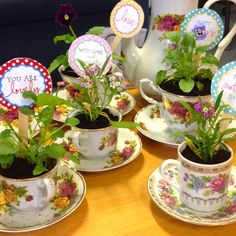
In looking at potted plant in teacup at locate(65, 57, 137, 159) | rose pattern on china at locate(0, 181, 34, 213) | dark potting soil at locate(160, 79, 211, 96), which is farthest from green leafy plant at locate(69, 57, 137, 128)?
rose pattern on china at locate(0, 181, 34, 213)

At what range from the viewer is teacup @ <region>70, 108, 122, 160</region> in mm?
812

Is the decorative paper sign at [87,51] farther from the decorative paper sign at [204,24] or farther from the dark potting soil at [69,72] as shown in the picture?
the decorative paper sign at [204,24]

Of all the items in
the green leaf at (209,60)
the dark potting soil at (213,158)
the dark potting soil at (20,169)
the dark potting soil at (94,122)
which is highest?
the green leaf at (209,60)

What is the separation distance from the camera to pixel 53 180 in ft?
2.30

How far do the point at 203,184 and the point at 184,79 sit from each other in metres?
0.28

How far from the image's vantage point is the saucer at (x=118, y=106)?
103 centimetres

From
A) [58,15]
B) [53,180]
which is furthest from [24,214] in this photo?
[58,15]

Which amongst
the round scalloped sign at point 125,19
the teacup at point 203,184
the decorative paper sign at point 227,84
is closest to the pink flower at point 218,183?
the teacup at point 203,184

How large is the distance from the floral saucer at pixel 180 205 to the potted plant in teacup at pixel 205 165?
1 cm

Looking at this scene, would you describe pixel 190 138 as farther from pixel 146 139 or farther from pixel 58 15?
pixel 58 15

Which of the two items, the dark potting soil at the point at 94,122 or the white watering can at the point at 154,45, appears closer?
the dark potting soil at the point at 94,122

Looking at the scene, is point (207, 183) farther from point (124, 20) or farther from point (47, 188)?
point (124, 20)

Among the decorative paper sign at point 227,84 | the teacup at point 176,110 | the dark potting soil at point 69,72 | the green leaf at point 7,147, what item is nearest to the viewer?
the green leaf at point 7,147

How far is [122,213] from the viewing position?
2.41 feet
